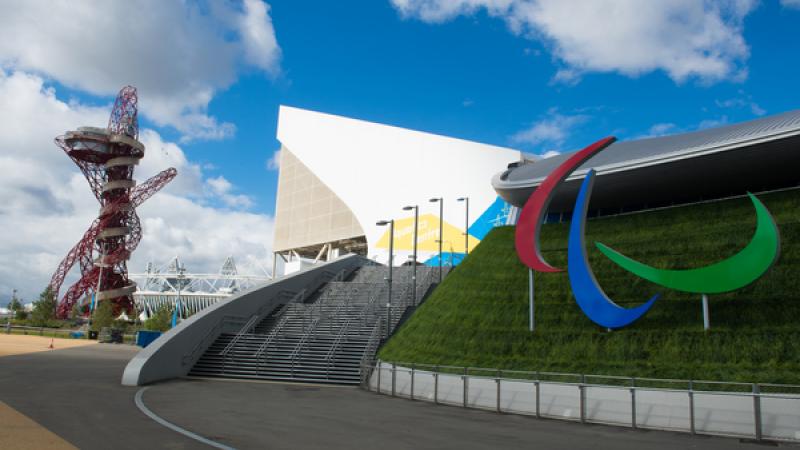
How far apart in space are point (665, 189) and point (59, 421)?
21666 mm

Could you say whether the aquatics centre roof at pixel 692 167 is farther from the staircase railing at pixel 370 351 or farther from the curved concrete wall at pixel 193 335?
the curved concrete wall at pixel 193 335

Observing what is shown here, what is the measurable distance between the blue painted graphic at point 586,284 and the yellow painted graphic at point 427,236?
39538 millimetres

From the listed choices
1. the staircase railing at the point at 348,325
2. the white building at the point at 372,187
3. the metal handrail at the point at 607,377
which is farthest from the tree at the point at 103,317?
the metal handrail at the point at 607,377

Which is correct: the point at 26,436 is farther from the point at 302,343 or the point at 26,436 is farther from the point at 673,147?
the point at 673,147

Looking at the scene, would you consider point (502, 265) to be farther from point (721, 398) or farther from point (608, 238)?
point (721, 398)

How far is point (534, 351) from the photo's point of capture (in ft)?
54.0

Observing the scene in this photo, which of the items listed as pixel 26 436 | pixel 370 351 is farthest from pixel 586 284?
pixel 26 436

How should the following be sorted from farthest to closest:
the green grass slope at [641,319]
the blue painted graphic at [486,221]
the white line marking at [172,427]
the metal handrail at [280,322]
Answer: the blue painted graphic at [486,221], the metal handrail at [280,322], the green grass slope at [641,319], the white line marking at [172,427]

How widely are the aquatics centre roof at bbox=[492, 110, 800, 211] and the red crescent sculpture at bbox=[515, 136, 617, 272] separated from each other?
5409 mm

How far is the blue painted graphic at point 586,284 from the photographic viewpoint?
15.8 m

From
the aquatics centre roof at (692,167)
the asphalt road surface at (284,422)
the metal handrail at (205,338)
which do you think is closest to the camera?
the asphalt road surface at (284,422)

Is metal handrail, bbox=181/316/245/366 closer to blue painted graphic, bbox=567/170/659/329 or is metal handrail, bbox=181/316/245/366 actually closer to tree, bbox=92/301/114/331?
blue painted graphic, bbox=567/170/659/329

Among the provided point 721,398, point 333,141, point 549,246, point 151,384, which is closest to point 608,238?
point 549,246

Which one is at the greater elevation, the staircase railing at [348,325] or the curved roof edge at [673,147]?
the curved roof edge at [673,147]
